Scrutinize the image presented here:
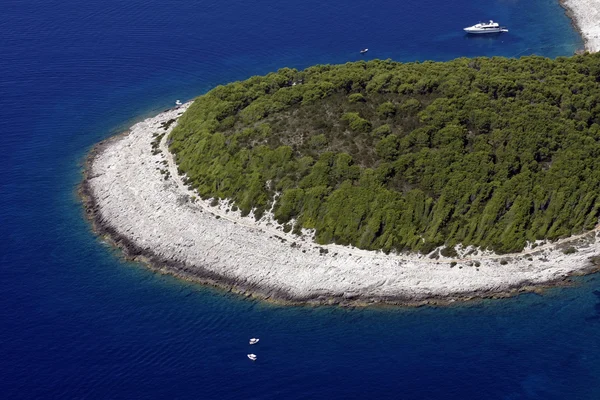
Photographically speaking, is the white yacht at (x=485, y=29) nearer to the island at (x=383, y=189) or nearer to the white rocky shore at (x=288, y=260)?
the island at (x=383, y=189)

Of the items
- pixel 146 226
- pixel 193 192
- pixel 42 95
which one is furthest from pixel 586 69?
pixel 42 95

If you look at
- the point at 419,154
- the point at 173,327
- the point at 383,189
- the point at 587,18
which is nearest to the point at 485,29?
the point at 587,18

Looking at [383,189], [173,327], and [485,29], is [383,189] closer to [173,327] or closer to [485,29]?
[173,327]

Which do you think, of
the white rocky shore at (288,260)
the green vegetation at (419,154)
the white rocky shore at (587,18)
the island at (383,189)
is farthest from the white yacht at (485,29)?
the white rocky shore at (288,260)

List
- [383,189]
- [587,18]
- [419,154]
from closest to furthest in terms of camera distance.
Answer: [383,189]
[419,154]
[587,18]

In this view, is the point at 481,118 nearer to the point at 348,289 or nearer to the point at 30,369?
the point at 348,289

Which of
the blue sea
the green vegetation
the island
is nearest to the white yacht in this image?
the blue sea

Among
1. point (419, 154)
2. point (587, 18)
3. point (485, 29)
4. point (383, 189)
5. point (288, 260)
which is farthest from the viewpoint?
point (587, 18)

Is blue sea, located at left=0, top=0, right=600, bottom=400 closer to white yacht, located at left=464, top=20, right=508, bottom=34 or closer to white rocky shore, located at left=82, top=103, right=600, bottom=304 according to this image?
white rocky shore, located at left=82, top=103, right=600, bottom=304
